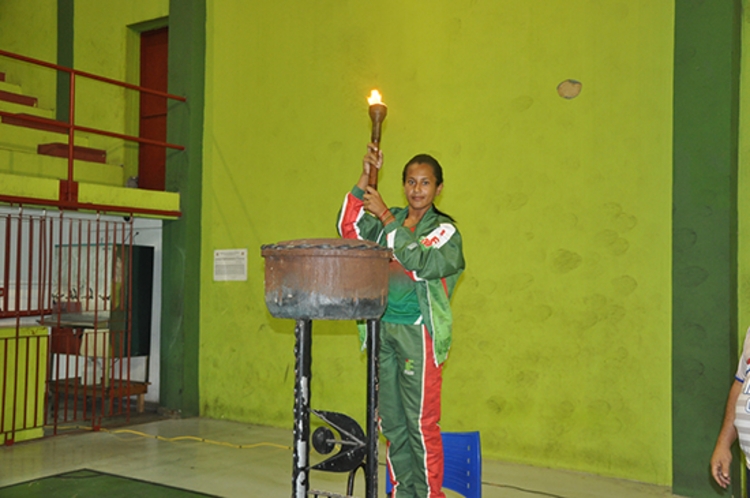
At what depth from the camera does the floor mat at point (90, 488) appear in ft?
13.3

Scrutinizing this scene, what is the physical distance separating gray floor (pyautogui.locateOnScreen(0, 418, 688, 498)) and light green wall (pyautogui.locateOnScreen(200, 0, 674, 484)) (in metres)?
0.24

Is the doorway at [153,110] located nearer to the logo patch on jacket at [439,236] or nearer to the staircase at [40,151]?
the staircase at [40,151]

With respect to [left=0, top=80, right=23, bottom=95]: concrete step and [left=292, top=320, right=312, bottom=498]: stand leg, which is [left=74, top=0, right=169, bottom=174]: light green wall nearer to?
[left=0, top=80, right=23, bottom=95]: concrete step

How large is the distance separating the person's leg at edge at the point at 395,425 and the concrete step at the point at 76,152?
5133mm

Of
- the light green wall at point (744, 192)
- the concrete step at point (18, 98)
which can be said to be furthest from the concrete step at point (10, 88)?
the light green wall at point (744, 192)

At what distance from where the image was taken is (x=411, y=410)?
294 centimetres

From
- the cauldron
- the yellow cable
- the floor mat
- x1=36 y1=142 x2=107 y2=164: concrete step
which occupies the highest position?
x1=36 y1=142 x2=107 y2=164: concrete step

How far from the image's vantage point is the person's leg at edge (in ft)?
9.83

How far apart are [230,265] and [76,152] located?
6.98ft

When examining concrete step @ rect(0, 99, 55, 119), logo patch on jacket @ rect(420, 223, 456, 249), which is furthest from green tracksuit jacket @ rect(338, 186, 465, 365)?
concrete step @ rect(0, 99, 55, 119)

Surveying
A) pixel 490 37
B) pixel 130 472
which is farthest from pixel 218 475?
pixel 490 37

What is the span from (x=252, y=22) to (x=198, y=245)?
2.02 m

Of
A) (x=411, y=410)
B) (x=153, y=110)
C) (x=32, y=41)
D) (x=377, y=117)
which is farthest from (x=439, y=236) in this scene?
(x=32, y=41)

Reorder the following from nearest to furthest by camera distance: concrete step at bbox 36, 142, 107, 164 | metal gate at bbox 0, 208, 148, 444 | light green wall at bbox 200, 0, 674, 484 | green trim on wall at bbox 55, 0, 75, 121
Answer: light green wall at bbox 200, 0, 674, 484, metal gate at bbox 0, 208, 148, 444, concrete step at bbox 36, 142, 107, 164, green trim on wall at bbox 55, 0, 75, 121
